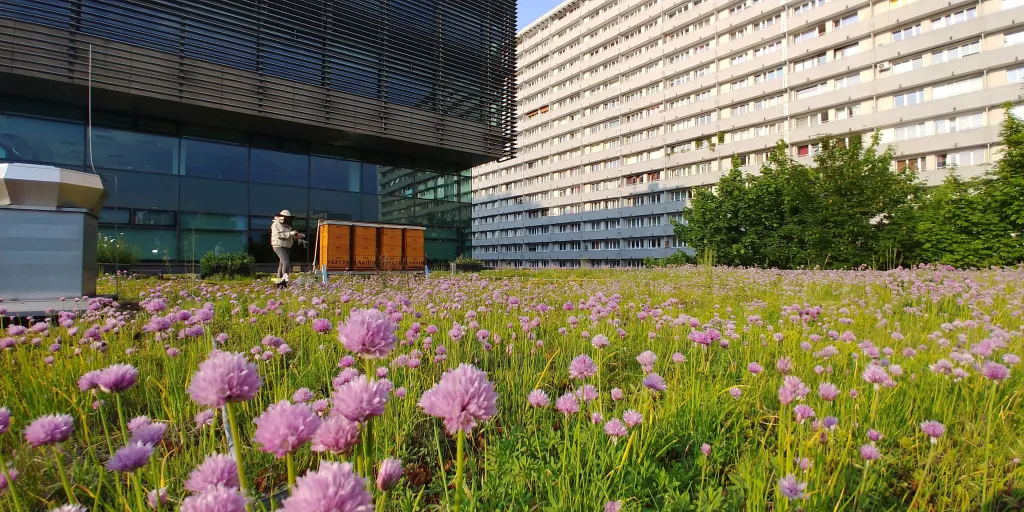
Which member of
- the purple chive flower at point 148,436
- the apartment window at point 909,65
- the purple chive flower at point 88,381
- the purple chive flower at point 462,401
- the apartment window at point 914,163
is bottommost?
the purple chive flower at point 148,436

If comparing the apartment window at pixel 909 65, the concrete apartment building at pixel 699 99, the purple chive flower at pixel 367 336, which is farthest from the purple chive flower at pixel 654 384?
the apartment window at pixel 909 65

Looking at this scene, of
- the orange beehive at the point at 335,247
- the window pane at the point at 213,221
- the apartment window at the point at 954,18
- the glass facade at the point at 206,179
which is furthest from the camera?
the apartment window at the point at 954,18

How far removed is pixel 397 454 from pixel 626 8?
54189mm

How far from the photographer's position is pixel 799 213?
759 inches

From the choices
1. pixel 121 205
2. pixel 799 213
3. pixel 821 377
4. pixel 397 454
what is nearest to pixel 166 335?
pixel 397 454

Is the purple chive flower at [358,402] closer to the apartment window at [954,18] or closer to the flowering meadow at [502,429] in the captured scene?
the flowering meadow at [502,429]

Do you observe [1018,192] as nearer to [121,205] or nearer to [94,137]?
[121,205]

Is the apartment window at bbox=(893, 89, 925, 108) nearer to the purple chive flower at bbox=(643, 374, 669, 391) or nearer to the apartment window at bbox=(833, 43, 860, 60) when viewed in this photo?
the apartment window at bbox=(833, 43, 860, 60)

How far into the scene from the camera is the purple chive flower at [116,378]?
4.08 feet

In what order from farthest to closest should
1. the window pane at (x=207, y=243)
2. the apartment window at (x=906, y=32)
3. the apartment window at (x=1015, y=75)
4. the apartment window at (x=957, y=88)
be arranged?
1. the apartment window at (x=906, y=32)
2. the apartment window at (x=957, y=88)
3. the apartment window at (x=1015, y=75)
4. the window pane at (x=207, y=243)

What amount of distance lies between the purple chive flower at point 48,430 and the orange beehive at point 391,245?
521 inches

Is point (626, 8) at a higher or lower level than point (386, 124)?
higher

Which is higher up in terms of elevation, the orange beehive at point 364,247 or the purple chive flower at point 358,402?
the orange beehive at point 364,247

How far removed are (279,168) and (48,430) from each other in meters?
20.5
